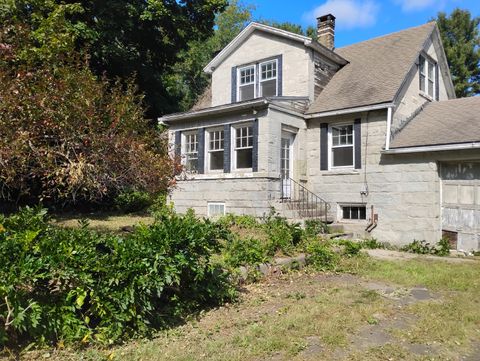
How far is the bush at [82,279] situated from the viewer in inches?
147

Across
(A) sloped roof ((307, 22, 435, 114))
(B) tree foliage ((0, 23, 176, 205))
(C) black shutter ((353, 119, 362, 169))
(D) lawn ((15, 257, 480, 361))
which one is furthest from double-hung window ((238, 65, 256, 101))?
(D) lawn ((15, 257, 480, 361))

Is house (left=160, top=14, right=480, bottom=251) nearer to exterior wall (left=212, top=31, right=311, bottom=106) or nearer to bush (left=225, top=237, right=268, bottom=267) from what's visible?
exterior wall (left=212, top=31, right=311, bottom=106)

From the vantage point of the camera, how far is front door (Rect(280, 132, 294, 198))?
13.1 metres

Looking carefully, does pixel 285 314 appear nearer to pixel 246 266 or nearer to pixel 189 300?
pixel 189 300

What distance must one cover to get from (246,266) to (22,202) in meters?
12.0

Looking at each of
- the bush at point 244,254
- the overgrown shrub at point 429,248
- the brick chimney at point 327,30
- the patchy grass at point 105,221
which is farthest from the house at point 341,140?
the bush at point 244,254

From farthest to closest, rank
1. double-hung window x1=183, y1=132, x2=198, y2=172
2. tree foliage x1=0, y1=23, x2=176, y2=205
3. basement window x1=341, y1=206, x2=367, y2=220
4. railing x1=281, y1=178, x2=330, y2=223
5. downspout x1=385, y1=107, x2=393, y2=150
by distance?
double-hung window x1=183, y1=132, x2=198, y2=172
basement window x1=341, y1=206, x2=367, y2=220
railing x1=281, y1=178, x2=330, y2=223
downspout x1=385, y1=107, x2=393, y2=150
tree foliage x1=0, y1=23, x2=176, y2=205

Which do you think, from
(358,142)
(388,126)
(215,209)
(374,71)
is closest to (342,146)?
(358,142)

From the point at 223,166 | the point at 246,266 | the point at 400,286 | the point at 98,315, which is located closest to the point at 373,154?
the point at 223,166

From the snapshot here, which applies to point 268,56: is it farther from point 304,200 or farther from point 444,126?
point 444,126

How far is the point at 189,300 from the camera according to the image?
5082 millimetres

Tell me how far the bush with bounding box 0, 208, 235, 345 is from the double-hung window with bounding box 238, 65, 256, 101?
11140 mm

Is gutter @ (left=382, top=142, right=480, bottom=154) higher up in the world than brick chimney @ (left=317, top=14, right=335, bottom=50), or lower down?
lower down

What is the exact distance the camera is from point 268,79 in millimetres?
14812
